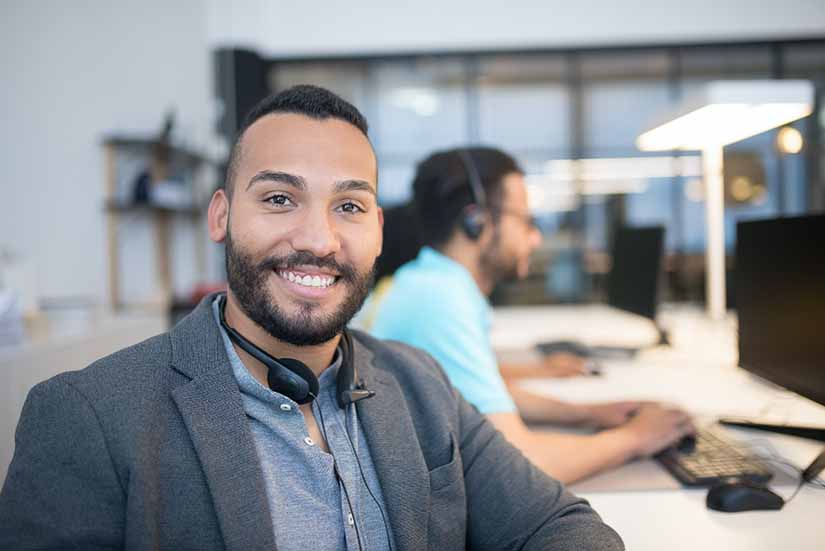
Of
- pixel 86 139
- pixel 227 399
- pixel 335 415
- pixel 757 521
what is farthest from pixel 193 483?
pixel 86 139

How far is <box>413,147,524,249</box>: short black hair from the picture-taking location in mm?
1730

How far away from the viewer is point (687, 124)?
2314 mm

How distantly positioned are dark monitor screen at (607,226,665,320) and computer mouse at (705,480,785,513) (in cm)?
134

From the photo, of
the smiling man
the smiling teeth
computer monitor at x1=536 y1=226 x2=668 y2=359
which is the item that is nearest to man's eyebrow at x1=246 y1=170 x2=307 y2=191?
the smiling man

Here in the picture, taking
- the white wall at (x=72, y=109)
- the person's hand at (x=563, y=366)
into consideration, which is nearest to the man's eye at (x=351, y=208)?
the person's hand at (x=563, y=366)

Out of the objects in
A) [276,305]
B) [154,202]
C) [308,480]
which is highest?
[154,202]

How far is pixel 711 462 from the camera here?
127 cm

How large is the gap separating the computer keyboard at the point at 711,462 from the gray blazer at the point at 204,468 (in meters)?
0.32

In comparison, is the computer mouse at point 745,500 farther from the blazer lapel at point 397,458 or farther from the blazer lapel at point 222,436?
the blazer lapel at point 222,436

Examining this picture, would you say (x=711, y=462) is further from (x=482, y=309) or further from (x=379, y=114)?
(x=379, y=114)

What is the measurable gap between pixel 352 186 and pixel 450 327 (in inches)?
23.0

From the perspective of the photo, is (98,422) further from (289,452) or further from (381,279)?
(381,279)

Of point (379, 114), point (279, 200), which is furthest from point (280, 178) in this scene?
point (379, 114)

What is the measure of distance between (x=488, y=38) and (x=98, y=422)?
17.7ft
